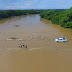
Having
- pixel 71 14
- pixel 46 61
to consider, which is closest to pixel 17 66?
pixel 46 61

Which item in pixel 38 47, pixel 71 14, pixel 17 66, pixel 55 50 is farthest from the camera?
pixel 71 14

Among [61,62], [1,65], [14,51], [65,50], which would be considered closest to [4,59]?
[1,65]

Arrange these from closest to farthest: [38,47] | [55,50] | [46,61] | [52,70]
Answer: [52,70] < [46,61] < [55,50] < [38,47]

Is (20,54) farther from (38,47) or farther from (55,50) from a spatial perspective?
(55,50)

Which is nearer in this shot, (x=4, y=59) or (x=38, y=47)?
(x=4, y=59)

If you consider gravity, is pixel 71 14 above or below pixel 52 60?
above

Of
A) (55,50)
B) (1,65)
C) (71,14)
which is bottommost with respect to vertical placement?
(1,65)

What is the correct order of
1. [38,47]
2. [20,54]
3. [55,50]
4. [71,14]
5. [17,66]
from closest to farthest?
[17,66] → [20,54] → [55,50] → [38,47] → [71,14]

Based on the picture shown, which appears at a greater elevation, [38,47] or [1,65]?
[38,47]

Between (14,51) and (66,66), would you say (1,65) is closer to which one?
(14,51)
